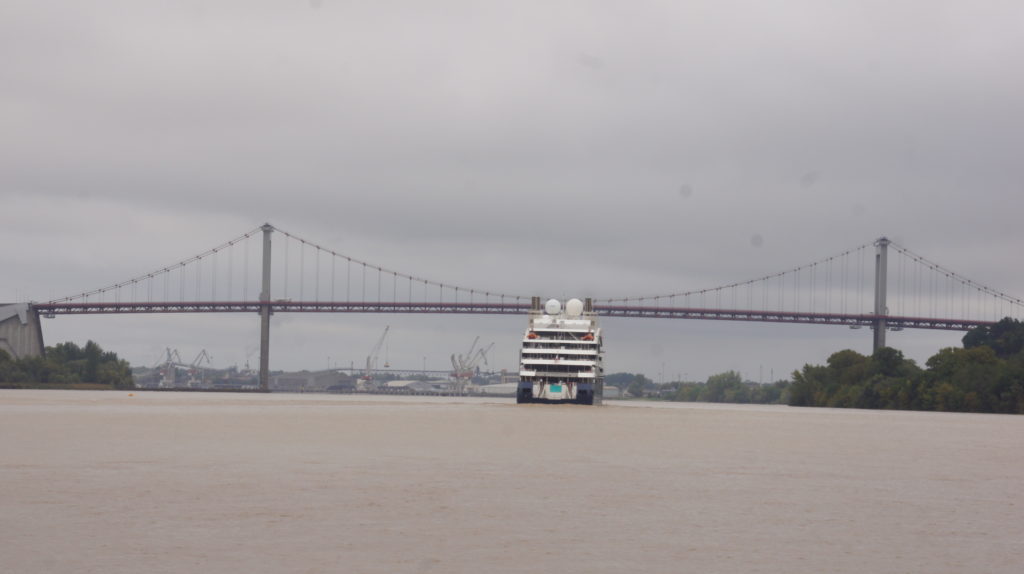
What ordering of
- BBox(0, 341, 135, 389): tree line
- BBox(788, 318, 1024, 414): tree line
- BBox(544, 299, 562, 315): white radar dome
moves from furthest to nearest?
1. BBox(0, 341, 135, 389): tree line
2. BBox(544, 299, 562, 315): white radar dome
3. BBox(788, 318, 1024, 414): tree line

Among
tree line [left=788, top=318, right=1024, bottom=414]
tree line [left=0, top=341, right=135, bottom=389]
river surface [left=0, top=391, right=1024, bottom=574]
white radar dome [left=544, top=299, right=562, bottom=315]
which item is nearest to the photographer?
river surface [left=0, top=391, right=1024, bottom=574]

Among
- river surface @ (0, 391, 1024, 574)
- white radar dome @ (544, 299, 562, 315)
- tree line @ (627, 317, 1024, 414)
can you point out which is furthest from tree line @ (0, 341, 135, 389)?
river surface @ (0, 391, 1024, 574)

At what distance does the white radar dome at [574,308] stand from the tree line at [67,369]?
50.9 metres

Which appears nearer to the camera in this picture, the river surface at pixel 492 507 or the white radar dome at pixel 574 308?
the river surface at pixel 492 507

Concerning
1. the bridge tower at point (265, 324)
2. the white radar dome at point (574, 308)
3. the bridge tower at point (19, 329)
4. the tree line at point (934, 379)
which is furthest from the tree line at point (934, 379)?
the bridge tower at point (19, 329)

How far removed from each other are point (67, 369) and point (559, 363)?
65.8 meters

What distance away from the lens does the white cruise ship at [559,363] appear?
7788 cm

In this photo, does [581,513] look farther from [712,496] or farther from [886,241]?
[886,241]

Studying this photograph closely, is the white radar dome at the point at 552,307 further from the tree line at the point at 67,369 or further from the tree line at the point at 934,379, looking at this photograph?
the tree line at the point at 67,369

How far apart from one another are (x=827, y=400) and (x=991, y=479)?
84894mm

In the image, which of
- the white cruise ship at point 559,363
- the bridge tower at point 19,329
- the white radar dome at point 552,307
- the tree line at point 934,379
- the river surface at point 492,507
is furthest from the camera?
the bridge tower at point 19,329

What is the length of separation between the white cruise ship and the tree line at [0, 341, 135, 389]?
56037 mm

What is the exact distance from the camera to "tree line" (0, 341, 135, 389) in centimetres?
11700

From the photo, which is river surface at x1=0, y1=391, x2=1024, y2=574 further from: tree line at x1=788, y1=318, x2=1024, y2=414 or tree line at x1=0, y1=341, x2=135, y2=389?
tree line at x1=0, y1=341, x2=135, y2=389
